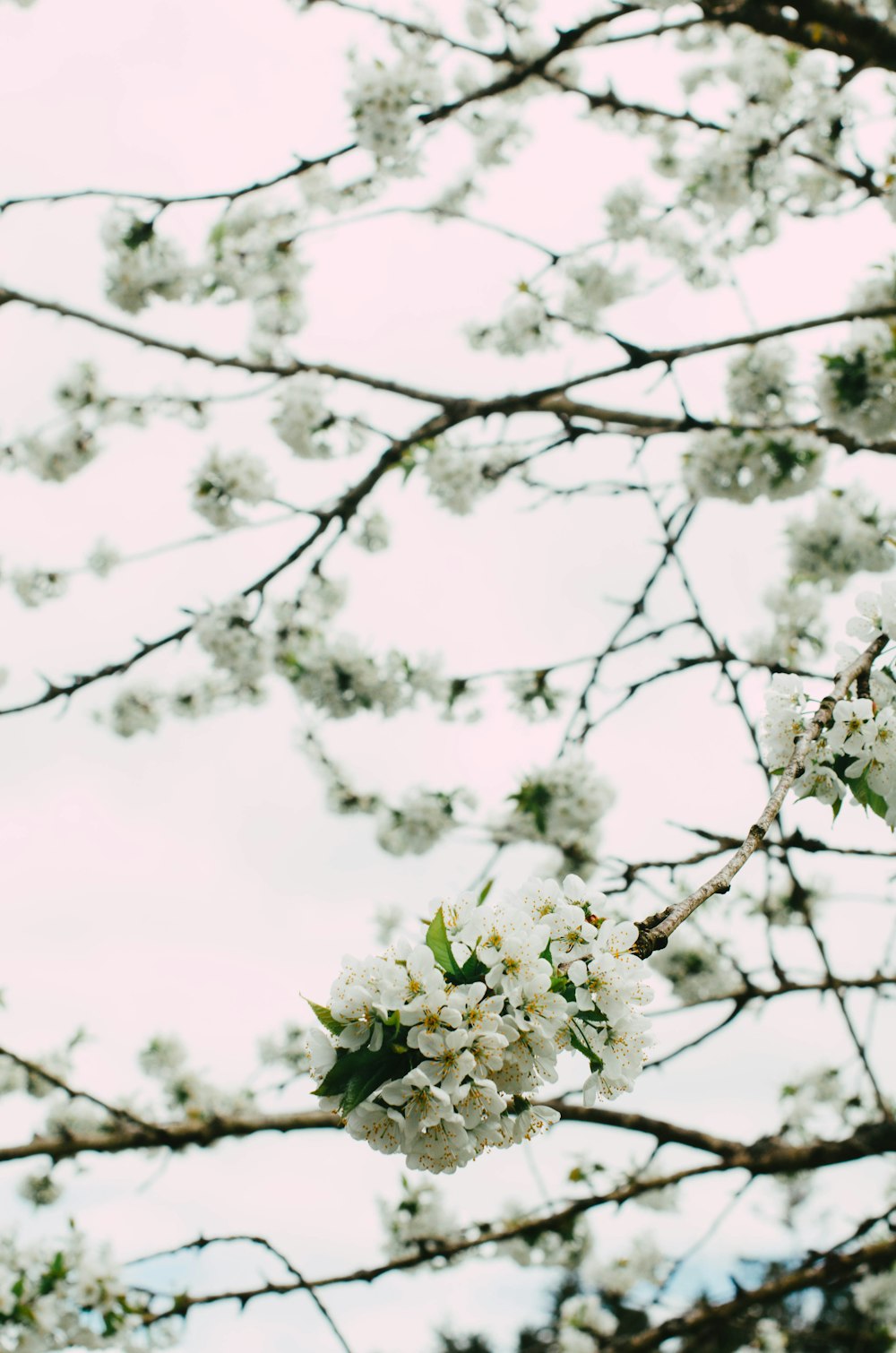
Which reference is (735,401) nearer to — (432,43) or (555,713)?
(555,713)

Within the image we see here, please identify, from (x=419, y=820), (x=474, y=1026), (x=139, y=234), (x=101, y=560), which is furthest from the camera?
(x=101, y=560)

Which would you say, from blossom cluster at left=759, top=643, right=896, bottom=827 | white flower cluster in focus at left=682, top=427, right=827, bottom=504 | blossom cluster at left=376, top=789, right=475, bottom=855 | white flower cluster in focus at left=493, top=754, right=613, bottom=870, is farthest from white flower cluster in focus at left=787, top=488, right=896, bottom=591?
blossom cluster at left=759, top=643, right=896, bottom=827

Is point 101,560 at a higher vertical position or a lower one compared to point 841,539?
higher

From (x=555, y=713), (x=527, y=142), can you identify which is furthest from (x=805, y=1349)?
(x=527, y=142)

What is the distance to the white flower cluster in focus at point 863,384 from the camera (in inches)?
161

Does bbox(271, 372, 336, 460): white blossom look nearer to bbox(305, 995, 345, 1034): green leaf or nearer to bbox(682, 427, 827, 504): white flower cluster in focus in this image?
bbox(682, 427, 827, 504): white flower cluster in focus

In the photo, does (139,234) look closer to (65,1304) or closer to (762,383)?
(762,383)

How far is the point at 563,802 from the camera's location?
4.81 metres

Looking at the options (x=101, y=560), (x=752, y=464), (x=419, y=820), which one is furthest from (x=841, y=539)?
(x=101, y=560)

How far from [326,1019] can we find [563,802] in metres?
3.68

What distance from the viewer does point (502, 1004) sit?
3.82 feet

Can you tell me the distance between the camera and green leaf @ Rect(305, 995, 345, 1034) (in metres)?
1.21

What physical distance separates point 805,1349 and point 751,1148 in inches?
408

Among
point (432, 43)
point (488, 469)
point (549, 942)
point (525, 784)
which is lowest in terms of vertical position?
point (549, 942)
